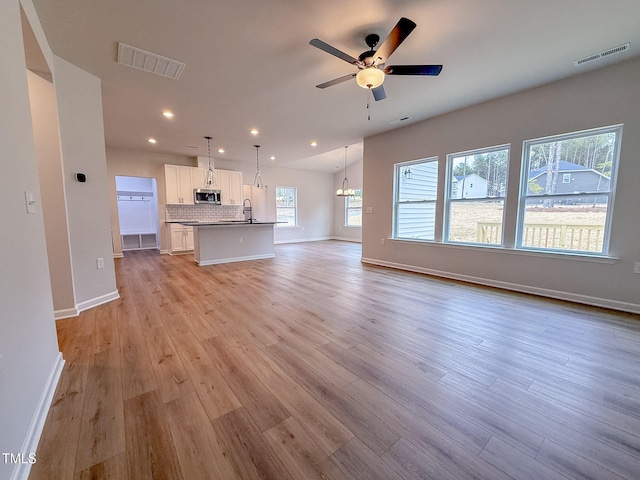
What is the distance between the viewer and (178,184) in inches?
268

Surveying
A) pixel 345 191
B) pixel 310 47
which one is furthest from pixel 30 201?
pixel 345 191

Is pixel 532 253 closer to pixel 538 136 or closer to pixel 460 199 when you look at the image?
pixel 460 199

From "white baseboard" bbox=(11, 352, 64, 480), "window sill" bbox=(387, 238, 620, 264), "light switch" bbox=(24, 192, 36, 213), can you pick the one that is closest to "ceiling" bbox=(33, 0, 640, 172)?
"light switch" bbox=(24, 192, 36, 213)

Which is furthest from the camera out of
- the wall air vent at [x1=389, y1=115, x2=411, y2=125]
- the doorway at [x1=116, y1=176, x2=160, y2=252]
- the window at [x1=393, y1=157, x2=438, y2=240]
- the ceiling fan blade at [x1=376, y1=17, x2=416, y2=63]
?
the doorway at [x1=116, y1=176, x2=160, y2=252]

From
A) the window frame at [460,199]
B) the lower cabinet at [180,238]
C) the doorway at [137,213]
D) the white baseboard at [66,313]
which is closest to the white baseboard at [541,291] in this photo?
the window frame at [460,199]

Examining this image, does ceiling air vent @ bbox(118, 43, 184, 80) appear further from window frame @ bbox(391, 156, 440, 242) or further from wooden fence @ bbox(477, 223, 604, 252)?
wooden fence @ bbox(477, 223, 604, 252)

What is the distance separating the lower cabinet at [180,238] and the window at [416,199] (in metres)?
5.55

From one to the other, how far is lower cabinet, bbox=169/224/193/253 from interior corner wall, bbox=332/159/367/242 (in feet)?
18.0

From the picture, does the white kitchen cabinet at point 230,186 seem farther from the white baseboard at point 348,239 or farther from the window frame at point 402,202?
the window frame at point 402,202

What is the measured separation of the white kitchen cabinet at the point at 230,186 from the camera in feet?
24.6

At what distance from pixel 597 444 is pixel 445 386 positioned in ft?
2.23

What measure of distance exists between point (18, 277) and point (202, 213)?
264 inches

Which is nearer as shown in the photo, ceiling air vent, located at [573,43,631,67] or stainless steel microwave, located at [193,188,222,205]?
ceiling air vent, located at [573,43,631,67]

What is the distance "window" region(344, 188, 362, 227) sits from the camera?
955 cm
